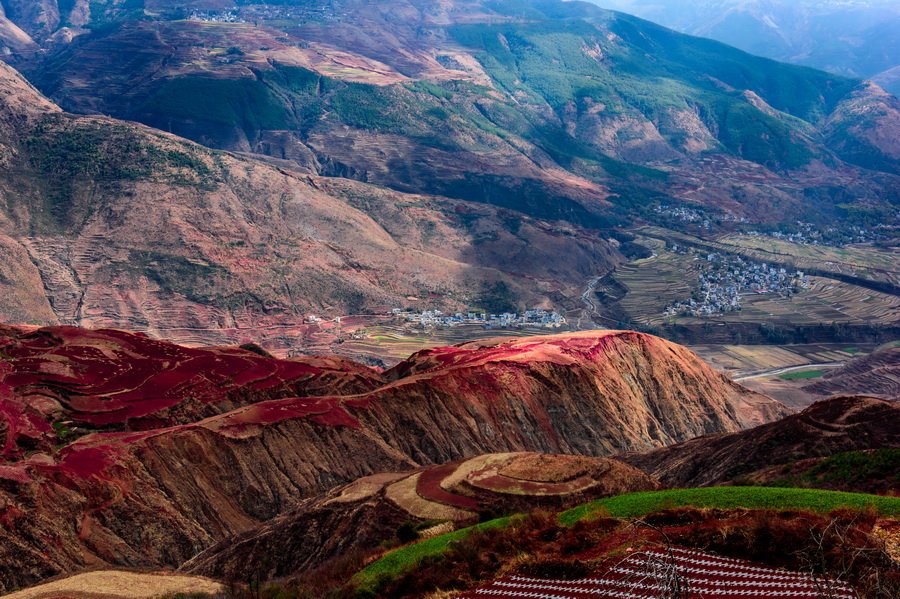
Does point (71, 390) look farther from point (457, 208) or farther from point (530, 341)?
point (457, 208)

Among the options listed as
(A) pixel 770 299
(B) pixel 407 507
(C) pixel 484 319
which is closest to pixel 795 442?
(B) pixel 407 507

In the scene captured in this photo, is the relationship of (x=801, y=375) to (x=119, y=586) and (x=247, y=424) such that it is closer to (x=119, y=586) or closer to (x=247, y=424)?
(x=247, y=424)

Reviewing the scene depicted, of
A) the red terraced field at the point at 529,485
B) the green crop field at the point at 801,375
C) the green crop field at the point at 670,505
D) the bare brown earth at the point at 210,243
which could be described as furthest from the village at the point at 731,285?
the green crop field at the point at 670,505

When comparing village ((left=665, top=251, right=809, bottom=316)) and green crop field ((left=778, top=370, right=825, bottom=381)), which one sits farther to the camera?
village ((left=665, top=251, right=809, bottom=316))

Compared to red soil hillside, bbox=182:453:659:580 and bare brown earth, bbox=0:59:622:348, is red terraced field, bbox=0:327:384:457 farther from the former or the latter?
bare brown earth, bbox=0:59:622:348

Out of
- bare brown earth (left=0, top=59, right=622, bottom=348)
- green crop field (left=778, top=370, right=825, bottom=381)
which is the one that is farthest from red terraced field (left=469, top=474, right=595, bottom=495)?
green crop field (left=778, top=370, right=825, bottom=381)

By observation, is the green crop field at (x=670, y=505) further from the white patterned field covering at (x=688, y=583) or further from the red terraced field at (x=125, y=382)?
the red terraced field at (x=125, y=382)

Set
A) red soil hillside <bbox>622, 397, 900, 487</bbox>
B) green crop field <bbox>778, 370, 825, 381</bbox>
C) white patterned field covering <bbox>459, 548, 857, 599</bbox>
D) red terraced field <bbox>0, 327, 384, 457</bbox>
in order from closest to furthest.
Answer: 1. white patterned field covering <bbox>459, 548, 857, 599</bbox>
2. red soil hillside <bbox>622, 397, 900, 487</bbox>
3. red terraced field <bbox>0, 327, 384, 457</bbox>
4. green crop field <bbox>778, 370, 825, 381</bbox>
